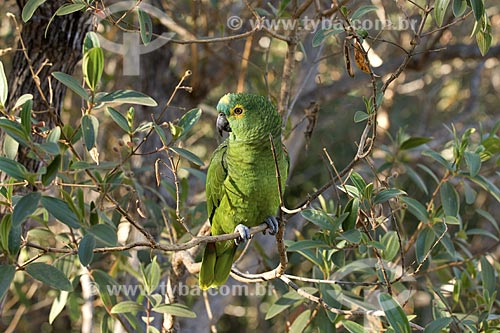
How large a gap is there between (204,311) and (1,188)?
145 cm

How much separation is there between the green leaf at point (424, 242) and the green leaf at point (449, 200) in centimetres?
9

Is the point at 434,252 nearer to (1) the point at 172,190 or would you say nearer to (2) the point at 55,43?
(1) the point at 172,190

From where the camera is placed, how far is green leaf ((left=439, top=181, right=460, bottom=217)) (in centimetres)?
174

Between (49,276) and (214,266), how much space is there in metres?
0.69

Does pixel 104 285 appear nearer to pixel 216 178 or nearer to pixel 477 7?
pixel 216 178

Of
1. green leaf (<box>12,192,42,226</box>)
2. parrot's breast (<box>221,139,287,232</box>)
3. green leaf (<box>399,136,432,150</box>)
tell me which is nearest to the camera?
green leaf (<box>12,192,42,226</box>)

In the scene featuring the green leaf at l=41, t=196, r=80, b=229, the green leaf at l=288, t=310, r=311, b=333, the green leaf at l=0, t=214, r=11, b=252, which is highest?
the green leaf at l=41, t=196, r=80, b=229

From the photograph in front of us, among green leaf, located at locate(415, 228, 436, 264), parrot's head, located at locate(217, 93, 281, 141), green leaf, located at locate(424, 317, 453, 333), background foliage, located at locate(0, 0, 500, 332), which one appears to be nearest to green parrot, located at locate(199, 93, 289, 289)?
parrot's head, located at locate(217, 93, 281, 141)

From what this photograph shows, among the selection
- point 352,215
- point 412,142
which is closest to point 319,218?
point 352,215

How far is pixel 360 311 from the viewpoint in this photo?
159 centimetres

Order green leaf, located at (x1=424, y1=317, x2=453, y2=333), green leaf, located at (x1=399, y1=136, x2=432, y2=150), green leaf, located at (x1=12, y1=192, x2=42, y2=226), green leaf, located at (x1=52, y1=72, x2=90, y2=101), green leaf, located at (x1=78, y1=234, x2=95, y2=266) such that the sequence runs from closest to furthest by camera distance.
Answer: green leaf, located at (x1=12, y1=192, x2=42, y2=226)
green leaf, located at (x1=78, y1=234, x2=95, y2=266)
green leaf, located at (x1=52, y1=72, x2=90, y2=101)
green leaf, located at (x1=424, y1=317, x2=453, y2=333)
green leaf, located at (x1=399, y1=136, x2=432, y2=150)

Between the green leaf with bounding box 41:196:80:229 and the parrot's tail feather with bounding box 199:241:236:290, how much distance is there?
73 cm

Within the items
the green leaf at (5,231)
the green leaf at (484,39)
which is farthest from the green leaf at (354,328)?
the green leaf at (5,231)

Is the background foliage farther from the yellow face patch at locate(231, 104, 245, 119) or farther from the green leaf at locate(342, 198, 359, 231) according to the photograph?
the yellow face patch at locate(231, 104, 245, 119)
